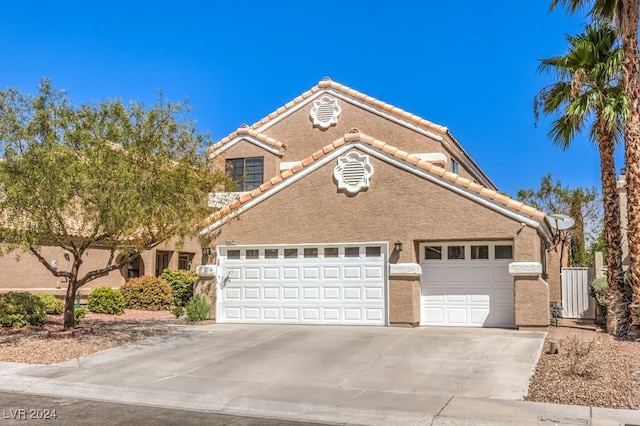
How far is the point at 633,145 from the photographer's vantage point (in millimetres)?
14539

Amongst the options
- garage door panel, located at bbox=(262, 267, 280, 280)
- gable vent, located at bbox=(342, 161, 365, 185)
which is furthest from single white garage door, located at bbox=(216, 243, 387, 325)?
gable vent, located at bbox=(342, 161, 365, 185)

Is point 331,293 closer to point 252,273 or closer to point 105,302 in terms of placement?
point 252,273

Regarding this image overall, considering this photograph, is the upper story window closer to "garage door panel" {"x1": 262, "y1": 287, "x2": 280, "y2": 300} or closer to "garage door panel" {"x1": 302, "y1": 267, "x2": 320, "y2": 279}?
"garage door panel" {"x1": 262, "y1": 287, "x2": 280, "y2": 300}

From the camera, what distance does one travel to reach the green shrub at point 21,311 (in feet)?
55.2

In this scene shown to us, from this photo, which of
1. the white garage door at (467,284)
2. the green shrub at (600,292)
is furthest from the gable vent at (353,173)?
the green shrub at (600,292)

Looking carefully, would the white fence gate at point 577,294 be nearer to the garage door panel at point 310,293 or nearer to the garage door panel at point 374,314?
the garage door panel at point 374,314

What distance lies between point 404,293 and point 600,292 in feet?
18.2

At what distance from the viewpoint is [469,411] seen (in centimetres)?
875

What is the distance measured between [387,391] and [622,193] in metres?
15.1

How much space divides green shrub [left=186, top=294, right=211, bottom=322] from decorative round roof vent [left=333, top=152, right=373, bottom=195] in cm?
522

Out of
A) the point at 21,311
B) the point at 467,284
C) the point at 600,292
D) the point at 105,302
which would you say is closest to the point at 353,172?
the point at 467,284

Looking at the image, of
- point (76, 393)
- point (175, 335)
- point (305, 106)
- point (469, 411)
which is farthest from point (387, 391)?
point (305, 106)

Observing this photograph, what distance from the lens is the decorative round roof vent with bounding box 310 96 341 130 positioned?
2466 cm

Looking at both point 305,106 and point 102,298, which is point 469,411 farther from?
point 305,106
